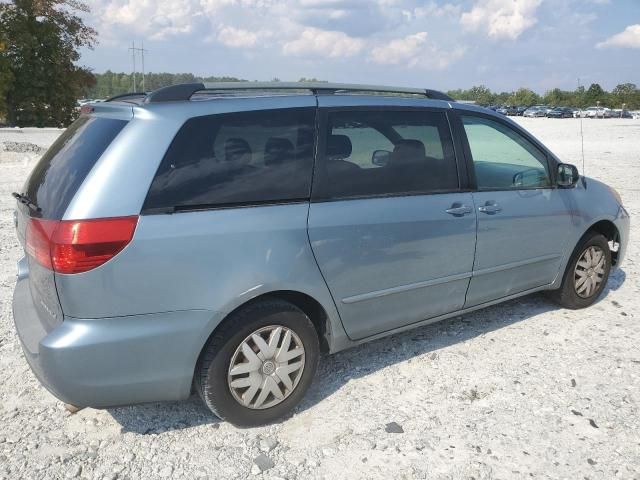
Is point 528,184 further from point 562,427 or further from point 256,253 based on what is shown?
point 256,253

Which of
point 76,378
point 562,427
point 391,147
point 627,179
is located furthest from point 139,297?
point 627,179

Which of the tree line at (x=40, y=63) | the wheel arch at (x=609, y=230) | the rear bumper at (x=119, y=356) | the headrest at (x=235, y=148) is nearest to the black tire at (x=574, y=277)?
the wheel arch at (x=609, y=230)

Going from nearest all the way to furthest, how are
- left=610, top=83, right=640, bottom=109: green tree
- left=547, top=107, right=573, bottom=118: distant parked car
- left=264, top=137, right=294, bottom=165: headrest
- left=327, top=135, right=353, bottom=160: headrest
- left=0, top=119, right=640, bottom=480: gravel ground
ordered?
1. left=0, top=119, right=640, bottom=480: gravel ground
2. left=264, top=137, right=294, bottom=165: headrest
3. left=327, top=135, right=353, bottom=160: headrest
4. left=547, top=107, right=573, bottom=118: distant parked car
5. left=610, top=83, right=640, bottom=109: green tree

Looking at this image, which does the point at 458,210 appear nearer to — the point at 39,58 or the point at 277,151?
the point at 277,151

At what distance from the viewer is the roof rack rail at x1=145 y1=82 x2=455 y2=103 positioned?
9.77 ft

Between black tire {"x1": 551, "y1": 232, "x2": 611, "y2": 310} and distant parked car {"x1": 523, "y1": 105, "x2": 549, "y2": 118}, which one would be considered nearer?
black tire {"x1": 551, "y1": 232, "x2": 611, "y2": 310}

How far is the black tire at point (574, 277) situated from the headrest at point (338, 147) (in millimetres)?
2474

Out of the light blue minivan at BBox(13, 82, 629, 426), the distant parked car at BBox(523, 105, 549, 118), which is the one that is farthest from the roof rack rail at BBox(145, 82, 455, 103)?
the distant parked car at BBox(523, 105, 549, 118)

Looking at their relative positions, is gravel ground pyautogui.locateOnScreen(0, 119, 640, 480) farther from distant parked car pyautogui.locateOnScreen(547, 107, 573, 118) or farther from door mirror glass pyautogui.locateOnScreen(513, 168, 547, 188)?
distant parked car pyautogui.locateOnScreen(547, 107, 573, 118)

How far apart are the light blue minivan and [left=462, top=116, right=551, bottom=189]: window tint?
0.03 meters

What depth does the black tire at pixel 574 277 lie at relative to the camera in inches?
188

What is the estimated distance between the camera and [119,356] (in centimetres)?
268

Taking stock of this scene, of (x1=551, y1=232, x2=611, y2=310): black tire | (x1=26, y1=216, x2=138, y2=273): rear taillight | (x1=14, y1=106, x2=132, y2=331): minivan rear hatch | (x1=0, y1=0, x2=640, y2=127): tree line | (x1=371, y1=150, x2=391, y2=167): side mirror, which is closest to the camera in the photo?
(x1=26, y1=216, x2=138, y2=273): rear taillight

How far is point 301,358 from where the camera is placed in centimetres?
325
